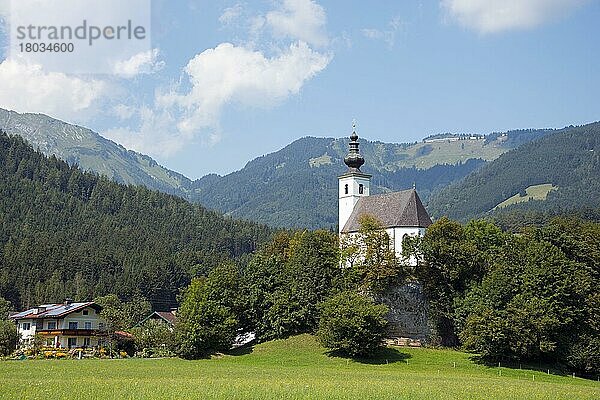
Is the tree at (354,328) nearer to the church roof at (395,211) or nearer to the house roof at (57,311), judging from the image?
the church roof at (395,211)

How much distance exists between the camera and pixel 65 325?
277ft

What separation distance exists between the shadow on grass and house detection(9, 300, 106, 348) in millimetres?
28523

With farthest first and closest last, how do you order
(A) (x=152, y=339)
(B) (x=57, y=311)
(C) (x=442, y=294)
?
(B) (x=57, y=311), (A) (x=152, y=339), (C) (x=442, y=294)

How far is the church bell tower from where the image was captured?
298ft

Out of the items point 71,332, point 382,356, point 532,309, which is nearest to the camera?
point 532,309

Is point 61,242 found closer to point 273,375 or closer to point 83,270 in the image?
point 83,270

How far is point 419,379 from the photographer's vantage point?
46656mm

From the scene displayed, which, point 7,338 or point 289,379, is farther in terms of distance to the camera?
point 7,338

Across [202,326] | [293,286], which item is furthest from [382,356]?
[202,326]

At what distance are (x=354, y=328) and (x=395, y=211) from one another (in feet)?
70.3

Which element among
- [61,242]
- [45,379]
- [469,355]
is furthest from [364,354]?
[61,242]

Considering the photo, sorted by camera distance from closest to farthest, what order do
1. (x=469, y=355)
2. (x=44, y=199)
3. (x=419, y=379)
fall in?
1. (x=419, y=379)
2. (x=469, y=355)
3. (x=44, y=199)

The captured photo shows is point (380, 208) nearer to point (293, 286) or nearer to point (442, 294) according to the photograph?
point (442, 294)

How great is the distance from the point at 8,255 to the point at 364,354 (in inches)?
3411
